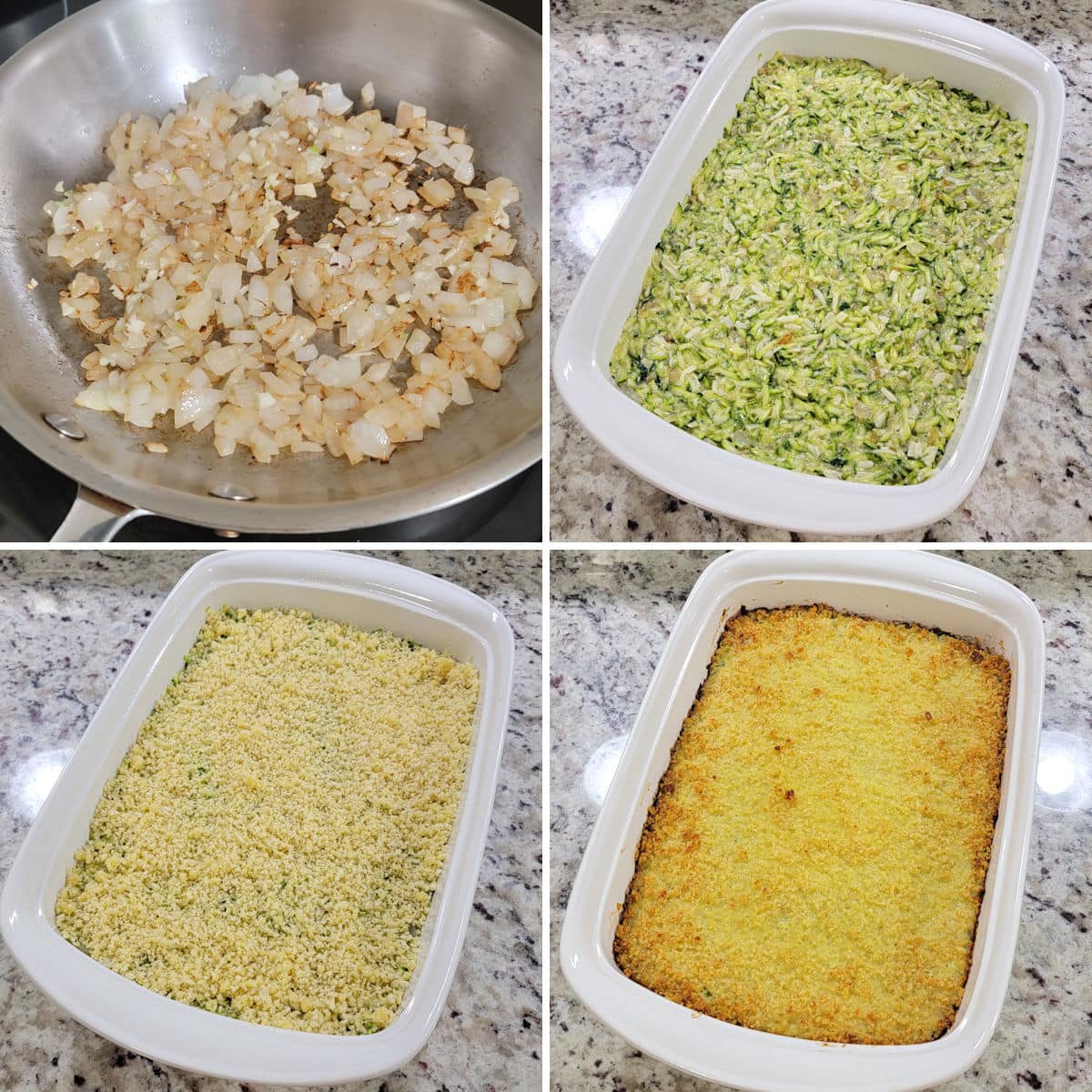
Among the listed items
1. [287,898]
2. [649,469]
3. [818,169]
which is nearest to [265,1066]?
[287,898]

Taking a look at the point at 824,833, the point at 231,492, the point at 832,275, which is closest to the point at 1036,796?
the point at 824,833

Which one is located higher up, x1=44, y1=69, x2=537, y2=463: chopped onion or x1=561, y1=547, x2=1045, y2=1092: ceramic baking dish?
x1=44, y1=69, x2=537, y2=463: chopped onion


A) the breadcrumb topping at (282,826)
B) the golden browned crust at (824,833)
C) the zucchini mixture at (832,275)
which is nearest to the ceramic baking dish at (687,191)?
the zucchini mixture at (832,275)

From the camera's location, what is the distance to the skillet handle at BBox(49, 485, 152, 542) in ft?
3.88

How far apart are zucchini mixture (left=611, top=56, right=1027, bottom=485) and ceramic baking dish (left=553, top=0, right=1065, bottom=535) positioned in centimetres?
3

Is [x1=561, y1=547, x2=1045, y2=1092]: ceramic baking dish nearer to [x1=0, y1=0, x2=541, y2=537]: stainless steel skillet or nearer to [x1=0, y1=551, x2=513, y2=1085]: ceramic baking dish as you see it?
[x1=0, y1=551, x2=513, y2=1085]: ceramic baking dish

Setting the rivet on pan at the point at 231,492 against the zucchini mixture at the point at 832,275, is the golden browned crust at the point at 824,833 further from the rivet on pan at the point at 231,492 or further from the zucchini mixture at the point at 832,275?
the rivet on pan at the point at 231,492

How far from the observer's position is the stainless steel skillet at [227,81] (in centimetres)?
113

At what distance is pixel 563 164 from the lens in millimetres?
1414

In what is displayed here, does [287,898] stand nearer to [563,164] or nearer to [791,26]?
[563,164]

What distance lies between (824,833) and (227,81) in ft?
4.43

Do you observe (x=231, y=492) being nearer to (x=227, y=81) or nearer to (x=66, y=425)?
(x=66, y=425)

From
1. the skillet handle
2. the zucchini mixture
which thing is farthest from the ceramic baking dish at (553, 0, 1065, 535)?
the skillet handle

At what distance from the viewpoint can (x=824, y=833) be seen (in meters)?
1.03
